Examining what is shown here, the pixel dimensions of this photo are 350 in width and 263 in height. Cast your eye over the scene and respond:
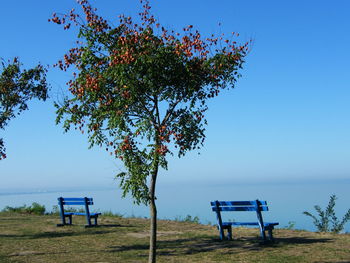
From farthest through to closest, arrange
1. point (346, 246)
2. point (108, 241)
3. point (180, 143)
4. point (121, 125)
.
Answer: point (108, 241) → point (346, 246) → point (180, 143) → point (121, 125)

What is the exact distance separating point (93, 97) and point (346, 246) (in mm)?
8569

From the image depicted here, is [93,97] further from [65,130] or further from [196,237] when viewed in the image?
[196,237]

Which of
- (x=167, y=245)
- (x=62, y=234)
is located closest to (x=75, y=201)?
(x=62, y=234)

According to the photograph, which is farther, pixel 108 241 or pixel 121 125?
pixel 108 241

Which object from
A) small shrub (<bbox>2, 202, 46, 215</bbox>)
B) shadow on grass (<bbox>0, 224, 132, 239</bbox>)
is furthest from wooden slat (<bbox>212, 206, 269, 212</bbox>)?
small shrub (<bbox>2, 202, 46, 215</bbox>)

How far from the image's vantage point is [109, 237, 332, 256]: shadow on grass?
13408mm

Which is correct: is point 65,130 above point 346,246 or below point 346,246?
above

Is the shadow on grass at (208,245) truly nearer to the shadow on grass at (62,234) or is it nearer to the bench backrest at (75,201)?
the shadow on grass at (62,234)

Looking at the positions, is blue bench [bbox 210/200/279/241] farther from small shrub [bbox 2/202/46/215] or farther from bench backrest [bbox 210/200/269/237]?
small shrub [bbox 2/202/46/215]

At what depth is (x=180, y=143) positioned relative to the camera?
11312mm

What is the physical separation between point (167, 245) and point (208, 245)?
139 cm

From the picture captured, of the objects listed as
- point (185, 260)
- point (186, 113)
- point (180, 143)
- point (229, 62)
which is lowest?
point (185, 260)

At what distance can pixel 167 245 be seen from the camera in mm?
14664

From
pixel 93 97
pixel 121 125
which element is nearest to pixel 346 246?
pixel 121 125
